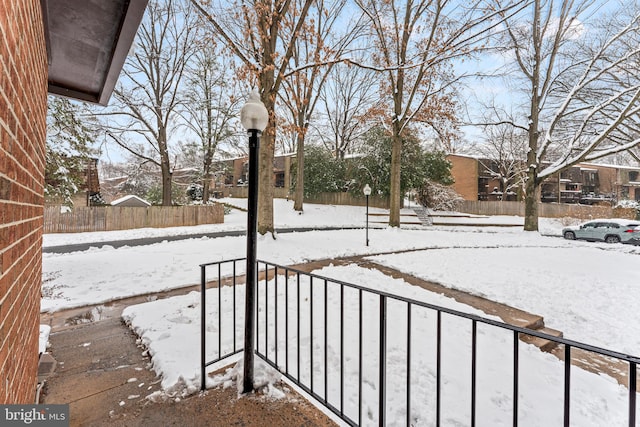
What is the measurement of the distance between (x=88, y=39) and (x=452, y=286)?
617 centimetres

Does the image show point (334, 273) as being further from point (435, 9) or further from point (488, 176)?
point (488, 176)

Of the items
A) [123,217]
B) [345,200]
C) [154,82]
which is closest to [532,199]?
[345,200]

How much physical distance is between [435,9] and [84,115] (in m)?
15.4

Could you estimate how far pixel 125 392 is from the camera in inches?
87.7

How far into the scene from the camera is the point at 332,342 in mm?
3074

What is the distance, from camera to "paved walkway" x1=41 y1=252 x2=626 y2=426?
1.95 m

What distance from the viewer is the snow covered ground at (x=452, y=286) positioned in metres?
2.46

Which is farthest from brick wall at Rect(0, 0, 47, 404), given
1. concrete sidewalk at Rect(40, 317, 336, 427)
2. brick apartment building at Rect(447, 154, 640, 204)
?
brick apartment building at Rect(447, 154, 640, 204)

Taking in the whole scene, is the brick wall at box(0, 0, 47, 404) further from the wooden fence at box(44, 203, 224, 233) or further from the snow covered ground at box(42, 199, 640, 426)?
the wooden fence at box(44, 203, 224, 233)

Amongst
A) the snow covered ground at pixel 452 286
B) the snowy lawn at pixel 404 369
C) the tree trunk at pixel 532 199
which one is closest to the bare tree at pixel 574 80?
the tree trunk at pixel 532 199

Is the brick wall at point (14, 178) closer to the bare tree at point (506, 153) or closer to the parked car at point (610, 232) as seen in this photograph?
the parked car at point (610, 232)

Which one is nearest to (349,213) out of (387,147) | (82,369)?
(387,147)

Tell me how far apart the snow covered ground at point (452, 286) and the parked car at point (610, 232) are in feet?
6.42

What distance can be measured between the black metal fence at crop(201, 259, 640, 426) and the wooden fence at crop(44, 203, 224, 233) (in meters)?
12.2
